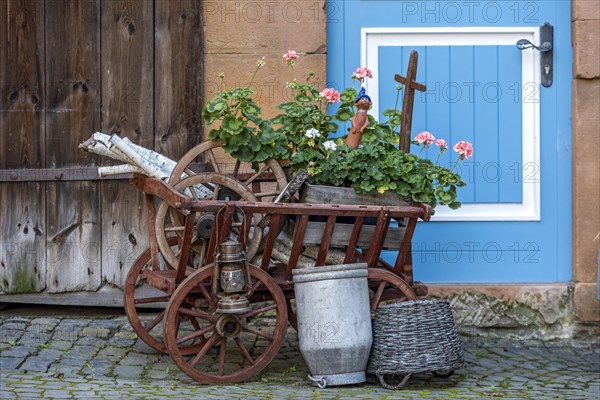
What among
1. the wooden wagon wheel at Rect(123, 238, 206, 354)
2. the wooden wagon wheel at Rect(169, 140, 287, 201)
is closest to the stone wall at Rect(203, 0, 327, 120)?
the wooden wagon wheel at Rect(169, 140, 287, 201)

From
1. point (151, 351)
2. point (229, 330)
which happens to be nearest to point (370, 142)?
point (229, 330)

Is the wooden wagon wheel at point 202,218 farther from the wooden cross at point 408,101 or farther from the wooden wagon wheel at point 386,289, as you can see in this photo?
the wooden cross at point 408,101

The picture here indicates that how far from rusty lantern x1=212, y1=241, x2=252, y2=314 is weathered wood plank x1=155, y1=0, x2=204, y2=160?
153 cm

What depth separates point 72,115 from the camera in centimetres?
638

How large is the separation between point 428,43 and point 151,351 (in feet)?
8.15

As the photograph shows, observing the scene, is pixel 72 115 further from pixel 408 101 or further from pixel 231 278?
pixel 408 101

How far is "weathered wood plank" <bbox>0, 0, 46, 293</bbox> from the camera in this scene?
6.37 meters

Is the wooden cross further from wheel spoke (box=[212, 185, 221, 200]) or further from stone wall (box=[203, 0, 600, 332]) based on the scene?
wheel spoke (box=[212, 185, 221, 200])

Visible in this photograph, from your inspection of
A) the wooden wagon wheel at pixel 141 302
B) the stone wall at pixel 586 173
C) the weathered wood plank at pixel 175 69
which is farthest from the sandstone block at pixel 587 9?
the wooden wagon wheel at pixel 141 302

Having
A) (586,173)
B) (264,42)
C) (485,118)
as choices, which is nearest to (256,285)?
(264,42)

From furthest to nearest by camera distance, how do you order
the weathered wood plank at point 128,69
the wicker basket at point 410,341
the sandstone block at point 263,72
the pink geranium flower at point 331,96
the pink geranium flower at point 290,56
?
the weathered wood plank at point 128,69 → the sandstone block at point 263,72 → the pink geranium flower at point 290,56 → the pink geranium flower at point 331,96 → the wicker basket at point 410,341

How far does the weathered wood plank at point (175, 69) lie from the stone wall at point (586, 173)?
7.50 feet

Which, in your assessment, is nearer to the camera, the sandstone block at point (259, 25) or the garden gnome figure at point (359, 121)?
the garden gnome figure at point (359, 121)

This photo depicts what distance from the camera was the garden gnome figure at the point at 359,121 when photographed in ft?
18.0
